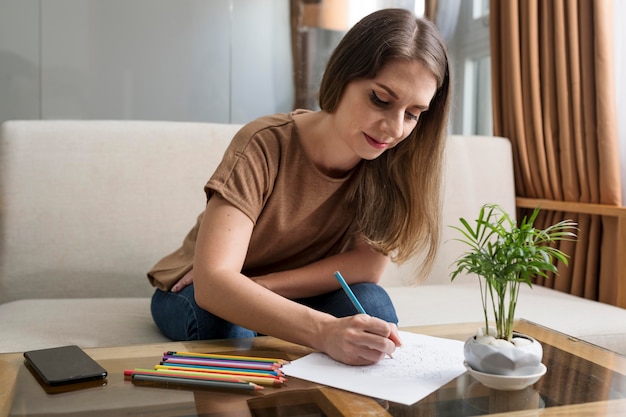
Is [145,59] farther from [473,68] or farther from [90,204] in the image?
[473,68]

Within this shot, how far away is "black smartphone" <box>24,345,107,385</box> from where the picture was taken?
838 mm

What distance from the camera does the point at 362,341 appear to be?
2.97 feet

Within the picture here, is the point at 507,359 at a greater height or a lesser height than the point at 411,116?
lesser

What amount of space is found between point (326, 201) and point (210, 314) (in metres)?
0.32

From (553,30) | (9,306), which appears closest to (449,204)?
(553,30)

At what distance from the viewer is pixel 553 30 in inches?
85.1

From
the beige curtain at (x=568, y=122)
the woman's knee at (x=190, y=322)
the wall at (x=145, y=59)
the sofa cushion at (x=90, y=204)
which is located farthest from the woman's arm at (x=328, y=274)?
the wall at (x=145, y=59)

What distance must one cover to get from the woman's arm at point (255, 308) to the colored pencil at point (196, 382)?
16cm

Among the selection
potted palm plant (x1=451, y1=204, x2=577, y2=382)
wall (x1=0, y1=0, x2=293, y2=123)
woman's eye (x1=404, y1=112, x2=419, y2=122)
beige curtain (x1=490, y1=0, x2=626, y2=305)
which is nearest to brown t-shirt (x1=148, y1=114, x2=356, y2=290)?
woman's eye (x1=404, y1=112, x2=419, y2=122)

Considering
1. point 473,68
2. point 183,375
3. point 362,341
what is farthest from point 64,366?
point 473,68

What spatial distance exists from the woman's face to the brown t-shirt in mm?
156

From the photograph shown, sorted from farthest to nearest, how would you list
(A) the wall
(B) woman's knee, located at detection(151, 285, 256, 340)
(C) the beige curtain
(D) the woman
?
(A) the wall < (C) the beige curtain < (B) woman's knee, located at detection(151, 285, 256, 340) < (D) the woman

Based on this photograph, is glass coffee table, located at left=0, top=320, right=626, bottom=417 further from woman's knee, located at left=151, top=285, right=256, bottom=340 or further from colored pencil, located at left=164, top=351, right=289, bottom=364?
woman's knee, located at left=151, top=285, right=256, bottom=340

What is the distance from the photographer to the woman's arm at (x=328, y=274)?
1277 mm
